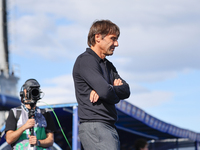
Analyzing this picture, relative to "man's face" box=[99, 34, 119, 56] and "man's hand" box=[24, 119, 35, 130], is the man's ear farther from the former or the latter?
"man's hand" box=[24, 119, 35, 130]

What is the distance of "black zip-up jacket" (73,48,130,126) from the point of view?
268 centimetres

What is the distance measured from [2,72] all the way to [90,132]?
976 inches

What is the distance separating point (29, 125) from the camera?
12.3ft

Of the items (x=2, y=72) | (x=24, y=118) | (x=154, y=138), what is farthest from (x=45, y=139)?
(x=2, y=72)

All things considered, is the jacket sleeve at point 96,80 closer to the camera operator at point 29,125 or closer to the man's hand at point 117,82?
the man's hand at point 117,82

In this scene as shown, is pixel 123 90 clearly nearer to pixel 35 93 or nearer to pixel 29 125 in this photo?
pixel 29 125

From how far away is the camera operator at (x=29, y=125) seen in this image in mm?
3814

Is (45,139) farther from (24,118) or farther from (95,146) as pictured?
(95,146)

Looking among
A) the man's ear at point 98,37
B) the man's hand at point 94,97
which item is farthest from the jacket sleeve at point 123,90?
the man's ear at point 98,37

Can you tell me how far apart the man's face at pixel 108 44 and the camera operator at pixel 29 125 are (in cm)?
137

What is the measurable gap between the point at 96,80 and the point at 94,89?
3.0 inches

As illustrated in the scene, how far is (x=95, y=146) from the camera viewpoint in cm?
262

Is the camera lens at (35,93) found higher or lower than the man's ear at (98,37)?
lower

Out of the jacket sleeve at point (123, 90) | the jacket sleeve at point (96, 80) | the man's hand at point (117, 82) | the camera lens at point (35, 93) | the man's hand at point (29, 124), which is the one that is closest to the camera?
the jacket sleeve at point (96, 80)
